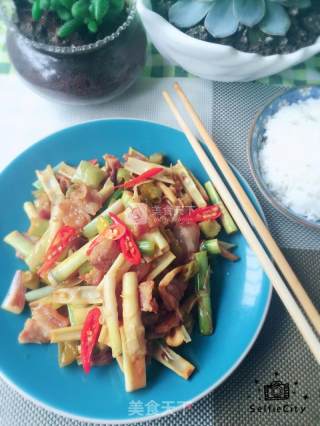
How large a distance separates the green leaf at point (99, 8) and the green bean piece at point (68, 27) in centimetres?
5

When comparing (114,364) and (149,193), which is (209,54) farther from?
(114,364)

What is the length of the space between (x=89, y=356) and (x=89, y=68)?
762 mm

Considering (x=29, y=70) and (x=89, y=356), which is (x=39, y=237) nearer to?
(x=89, y=356)

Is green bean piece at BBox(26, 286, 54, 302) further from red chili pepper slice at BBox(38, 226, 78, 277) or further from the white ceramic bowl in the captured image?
the white ceramic bowl

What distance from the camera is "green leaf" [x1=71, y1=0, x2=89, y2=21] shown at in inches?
43.0

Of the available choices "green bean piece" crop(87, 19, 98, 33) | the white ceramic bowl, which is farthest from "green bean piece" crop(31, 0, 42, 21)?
the white ceramic bowl

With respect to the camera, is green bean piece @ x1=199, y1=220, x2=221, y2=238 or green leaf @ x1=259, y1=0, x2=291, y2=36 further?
green leaf @ x1=259, y1=0, x2=291, y2=36

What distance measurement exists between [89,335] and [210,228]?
0.39 metres

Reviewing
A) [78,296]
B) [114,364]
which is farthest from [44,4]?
[114,364]

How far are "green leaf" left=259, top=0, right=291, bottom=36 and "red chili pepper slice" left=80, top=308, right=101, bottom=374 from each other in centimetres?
89

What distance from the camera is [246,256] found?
3.64 ft

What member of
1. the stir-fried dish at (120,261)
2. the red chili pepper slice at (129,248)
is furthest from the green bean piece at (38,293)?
the red chili pepper slice at (129,248)

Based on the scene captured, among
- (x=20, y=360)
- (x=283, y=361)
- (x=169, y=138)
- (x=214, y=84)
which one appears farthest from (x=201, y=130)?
(x=20, y=360)

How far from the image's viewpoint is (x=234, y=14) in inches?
47.9
